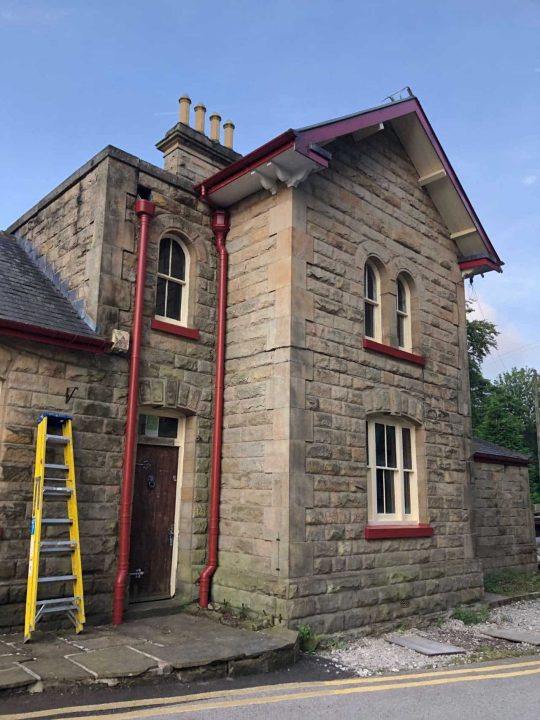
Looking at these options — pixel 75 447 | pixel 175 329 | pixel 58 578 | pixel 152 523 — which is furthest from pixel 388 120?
pixel 58 578

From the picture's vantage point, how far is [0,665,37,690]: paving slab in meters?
5.23

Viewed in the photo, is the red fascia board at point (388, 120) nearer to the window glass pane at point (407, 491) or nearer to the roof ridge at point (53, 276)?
the roof ridge at point (53, 276)

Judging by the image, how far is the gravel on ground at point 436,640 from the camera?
725 cm

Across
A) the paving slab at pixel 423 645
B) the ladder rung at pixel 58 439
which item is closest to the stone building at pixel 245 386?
the ladder rung at pixel 58 439

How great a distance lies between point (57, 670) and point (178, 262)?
6243 millimetres

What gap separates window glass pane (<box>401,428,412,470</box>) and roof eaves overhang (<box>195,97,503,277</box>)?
4307 millimetres

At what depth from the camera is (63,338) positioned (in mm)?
7934

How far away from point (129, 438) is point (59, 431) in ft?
3.11

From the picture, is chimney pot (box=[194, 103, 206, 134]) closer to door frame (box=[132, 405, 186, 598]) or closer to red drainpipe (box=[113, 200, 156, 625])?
red drainpipe (box=[113, 200, 156, 625])

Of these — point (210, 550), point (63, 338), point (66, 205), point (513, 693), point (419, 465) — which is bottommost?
point (513, 693)

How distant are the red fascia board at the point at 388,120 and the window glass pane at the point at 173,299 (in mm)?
2938

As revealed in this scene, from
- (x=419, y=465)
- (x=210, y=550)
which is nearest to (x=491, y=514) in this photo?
(x=419, y=465)

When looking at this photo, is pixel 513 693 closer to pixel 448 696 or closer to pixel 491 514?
pixel 448 696

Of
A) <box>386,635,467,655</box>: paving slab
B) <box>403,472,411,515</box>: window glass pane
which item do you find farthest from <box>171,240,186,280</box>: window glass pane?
<box>386,635,467,655</box>: paving slab
